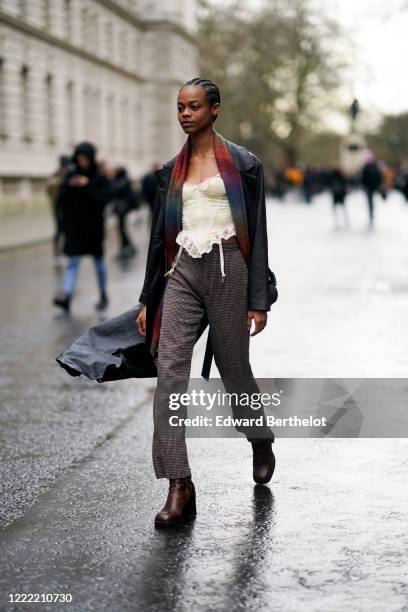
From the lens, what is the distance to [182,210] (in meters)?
4.56

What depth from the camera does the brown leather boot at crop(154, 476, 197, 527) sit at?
14.6ft

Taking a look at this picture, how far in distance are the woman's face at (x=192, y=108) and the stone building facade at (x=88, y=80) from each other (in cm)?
3225

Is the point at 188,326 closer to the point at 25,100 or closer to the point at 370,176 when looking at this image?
the point at 370,176

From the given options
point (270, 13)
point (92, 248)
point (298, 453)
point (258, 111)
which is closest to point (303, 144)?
point (258, 111)

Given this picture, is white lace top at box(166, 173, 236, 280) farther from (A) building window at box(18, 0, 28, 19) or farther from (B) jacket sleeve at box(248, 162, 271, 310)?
(A) building window at box(18, 0, 28, 19)

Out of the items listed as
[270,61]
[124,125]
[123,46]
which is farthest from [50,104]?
[270,61]

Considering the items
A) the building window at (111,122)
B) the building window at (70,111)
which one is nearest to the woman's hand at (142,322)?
the building window at (70,111)

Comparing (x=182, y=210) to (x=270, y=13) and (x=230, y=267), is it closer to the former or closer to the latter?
(x=230, y=267)

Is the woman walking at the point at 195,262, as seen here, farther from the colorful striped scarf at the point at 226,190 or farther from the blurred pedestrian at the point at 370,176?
the blurred pedestrian at the point at 370,176

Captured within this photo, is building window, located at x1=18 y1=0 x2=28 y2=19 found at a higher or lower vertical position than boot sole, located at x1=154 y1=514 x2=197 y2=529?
higher

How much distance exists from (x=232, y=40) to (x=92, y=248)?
2325 inches

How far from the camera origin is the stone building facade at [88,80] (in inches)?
1533

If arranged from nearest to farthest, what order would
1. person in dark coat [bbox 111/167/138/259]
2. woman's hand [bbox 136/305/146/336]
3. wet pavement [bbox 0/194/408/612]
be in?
wet pavement [bbox 0/194/408/612] → woman's hand [bbox 136/305/146/336] → person in dark coat [bbox 111/167/138/259]

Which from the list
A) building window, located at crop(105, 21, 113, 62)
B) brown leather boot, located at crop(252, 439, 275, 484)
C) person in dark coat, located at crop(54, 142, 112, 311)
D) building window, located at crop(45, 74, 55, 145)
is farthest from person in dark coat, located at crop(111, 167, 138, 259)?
building window, located at crop(105, 21, 113, 62)
